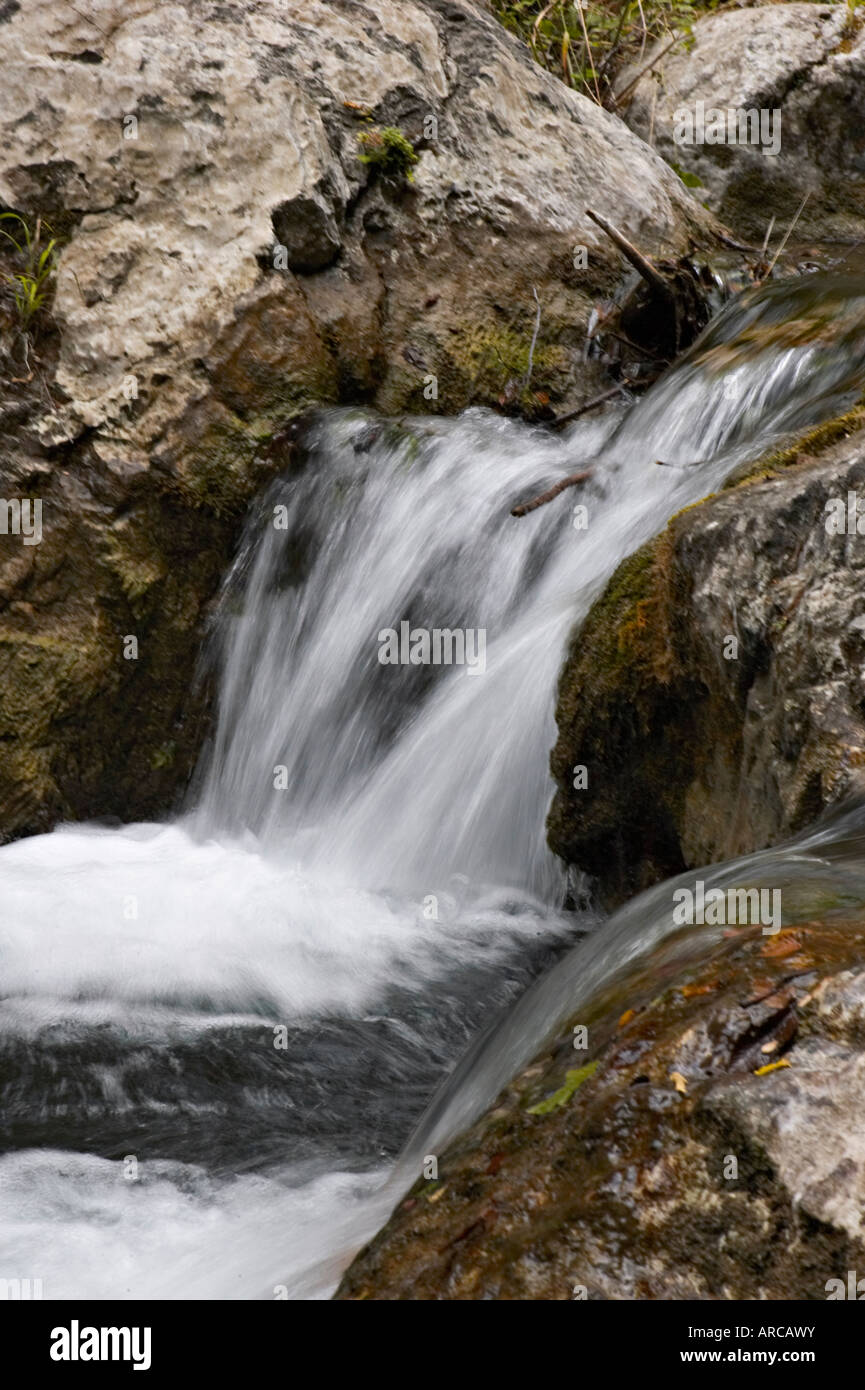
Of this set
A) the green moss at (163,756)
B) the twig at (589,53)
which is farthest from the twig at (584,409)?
the twig at (589,53)

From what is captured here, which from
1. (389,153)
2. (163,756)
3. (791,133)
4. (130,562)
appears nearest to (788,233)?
(791,133)

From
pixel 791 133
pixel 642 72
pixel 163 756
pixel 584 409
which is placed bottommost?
pixel 163 756

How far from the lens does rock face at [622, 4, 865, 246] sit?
8.75m

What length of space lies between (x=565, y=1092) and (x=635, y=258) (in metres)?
4.80

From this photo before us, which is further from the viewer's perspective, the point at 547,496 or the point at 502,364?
the point at 502,364

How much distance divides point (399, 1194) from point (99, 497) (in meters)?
3.59

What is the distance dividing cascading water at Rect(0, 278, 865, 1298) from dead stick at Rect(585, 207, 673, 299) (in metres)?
0.35

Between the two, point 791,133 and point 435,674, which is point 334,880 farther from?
point 791,133

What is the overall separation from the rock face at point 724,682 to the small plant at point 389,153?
304cm

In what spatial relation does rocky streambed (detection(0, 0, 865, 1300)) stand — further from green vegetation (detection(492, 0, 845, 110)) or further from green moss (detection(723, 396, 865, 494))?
green vegetation (detection(492, 0, 845, 110))

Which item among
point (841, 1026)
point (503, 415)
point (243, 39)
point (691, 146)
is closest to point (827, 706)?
point (841, 1026)

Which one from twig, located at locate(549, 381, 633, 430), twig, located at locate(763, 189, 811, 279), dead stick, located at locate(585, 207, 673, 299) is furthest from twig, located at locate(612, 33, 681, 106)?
twig, located at locate(549, 381, 633, 430)

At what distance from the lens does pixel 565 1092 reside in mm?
2055

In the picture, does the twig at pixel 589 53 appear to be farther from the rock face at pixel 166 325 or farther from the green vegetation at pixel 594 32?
the rock face at pixel 166 325
